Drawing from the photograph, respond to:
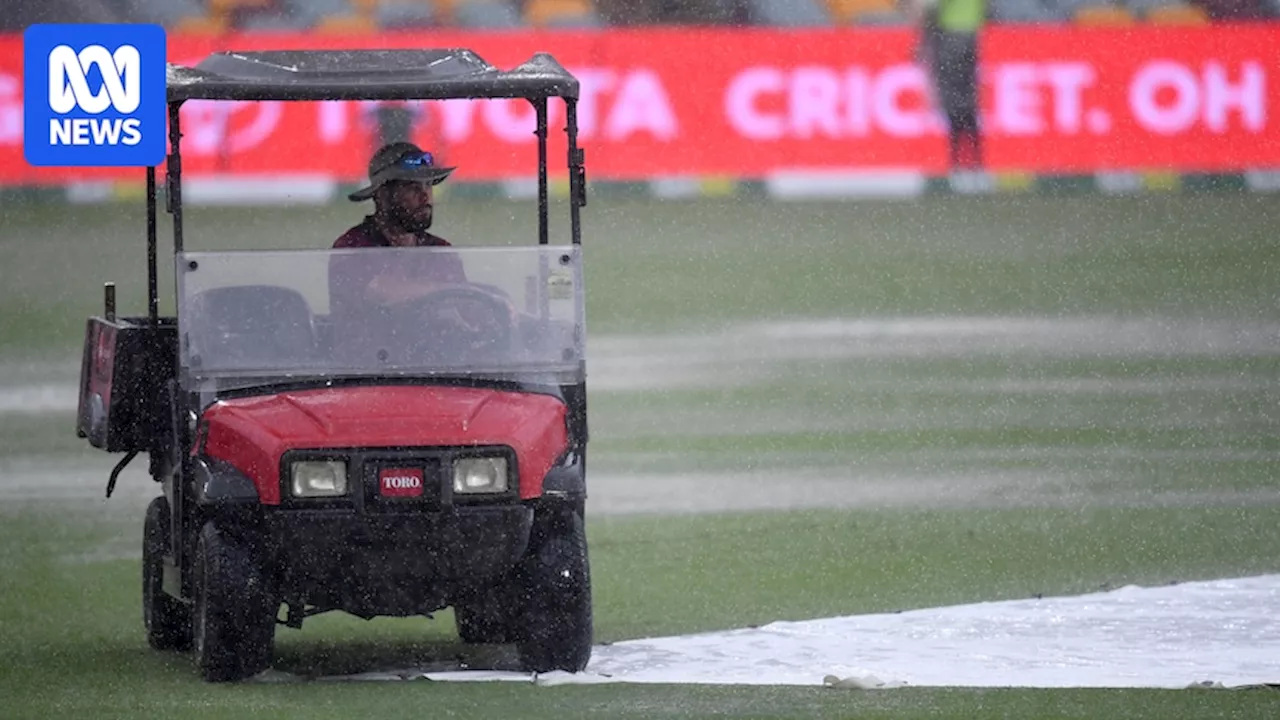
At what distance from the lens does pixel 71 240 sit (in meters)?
22.6

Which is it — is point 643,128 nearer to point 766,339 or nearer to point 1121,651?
point 766,339

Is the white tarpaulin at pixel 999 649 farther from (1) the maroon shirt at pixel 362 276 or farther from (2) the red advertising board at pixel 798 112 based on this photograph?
(2) the red advertising board at pixel 798 112

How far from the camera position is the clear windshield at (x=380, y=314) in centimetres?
854

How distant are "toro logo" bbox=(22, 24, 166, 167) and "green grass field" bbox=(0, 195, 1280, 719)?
84 cm

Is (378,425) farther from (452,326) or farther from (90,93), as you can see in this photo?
(90,93)

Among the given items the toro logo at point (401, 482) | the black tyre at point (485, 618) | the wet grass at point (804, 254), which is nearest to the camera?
the toro logo at point (401, 482)

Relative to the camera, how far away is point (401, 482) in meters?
7.98

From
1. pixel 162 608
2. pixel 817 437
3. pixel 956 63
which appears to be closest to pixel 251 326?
pixel 162 608

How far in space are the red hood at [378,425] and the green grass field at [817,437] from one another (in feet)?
2.28

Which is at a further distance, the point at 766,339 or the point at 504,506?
the point at 766,339

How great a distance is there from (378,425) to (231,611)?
27.8 inches

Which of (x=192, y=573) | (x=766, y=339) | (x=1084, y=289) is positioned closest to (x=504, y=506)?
(x=192, y=573)

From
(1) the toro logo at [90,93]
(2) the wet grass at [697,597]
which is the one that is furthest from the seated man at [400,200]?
(1) the toro logo at [90,93]

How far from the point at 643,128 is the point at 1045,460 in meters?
9.06
